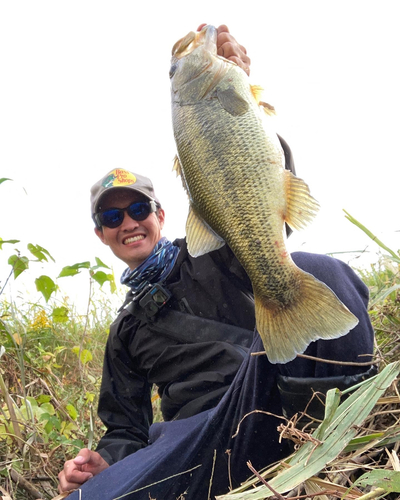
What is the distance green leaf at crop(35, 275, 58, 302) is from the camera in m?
2.89

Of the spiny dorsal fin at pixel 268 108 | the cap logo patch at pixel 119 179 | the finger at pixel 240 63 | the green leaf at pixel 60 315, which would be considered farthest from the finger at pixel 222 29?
the green leaf at pixel 60 315

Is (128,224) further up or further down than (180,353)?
further up

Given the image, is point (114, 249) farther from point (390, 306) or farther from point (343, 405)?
point (343, 405)

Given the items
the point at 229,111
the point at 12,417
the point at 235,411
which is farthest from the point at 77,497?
the point at 229,111

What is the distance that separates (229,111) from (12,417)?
202cm

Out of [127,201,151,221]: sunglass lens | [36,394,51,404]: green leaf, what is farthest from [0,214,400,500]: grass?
[127,201,151,221]: sunglass lens

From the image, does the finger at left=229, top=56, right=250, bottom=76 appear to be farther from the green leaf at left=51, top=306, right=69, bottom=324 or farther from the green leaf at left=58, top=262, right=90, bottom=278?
the green leaf at left=51, top=306, right=69, bottom=324

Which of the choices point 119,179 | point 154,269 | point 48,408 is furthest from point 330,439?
point 119,179

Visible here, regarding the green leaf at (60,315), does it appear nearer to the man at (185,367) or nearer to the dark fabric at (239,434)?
the man at (185,367)

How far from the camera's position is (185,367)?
2652 millimetres

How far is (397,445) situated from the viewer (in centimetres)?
157

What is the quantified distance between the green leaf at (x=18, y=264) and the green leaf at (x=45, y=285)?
0.33 ft

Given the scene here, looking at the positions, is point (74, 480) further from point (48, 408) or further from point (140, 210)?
point (140, 210)

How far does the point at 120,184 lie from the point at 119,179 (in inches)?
2.3
